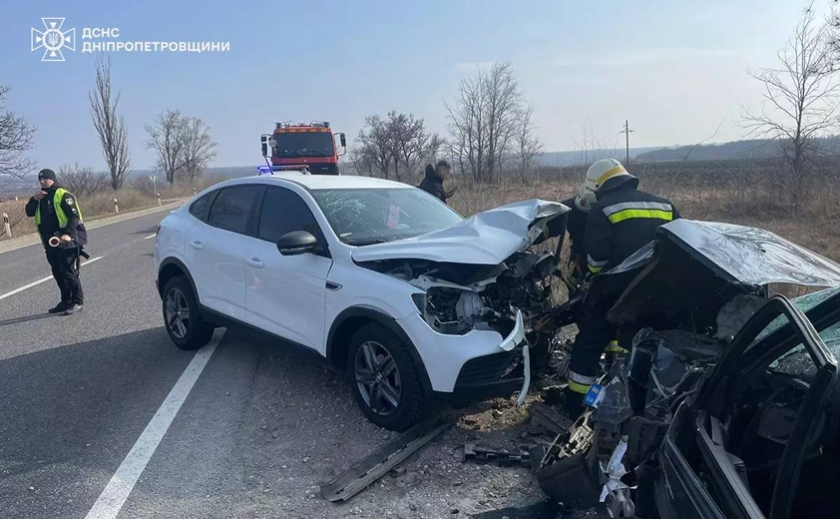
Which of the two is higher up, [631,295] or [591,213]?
[591,213]

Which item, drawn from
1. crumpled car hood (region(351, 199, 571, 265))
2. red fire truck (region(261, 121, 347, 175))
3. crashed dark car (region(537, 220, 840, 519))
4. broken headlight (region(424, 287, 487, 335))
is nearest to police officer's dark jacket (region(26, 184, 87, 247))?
crumpled car hood (region(351, 199, 571, 265))

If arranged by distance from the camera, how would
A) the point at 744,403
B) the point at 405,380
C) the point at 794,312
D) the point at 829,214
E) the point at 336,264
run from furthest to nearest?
the point at 829,214 < the point at 336,264 < the point at 405,380 < the point at 744,403 < the point at 794,312

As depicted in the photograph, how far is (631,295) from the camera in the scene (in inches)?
137

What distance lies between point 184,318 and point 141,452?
2.25 m

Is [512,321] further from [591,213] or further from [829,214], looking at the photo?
[829,214]

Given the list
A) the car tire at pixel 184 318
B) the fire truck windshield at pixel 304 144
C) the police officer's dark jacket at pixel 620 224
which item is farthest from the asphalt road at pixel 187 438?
the fire truck windshield at pixel 304 144

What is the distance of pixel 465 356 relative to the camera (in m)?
3.86

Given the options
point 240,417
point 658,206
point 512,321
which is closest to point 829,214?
point 658,206

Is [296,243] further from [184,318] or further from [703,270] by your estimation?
[703,270]

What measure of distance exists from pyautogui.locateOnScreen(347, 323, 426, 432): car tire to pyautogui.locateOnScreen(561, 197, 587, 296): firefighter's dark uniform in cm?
174

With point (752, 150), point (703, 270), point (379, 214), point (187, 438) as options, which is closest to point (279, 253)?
point (379, 214)

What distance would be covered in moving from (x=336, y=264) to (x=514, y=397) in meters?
1.69

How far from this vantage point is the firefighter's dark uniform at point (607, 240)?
173 inches

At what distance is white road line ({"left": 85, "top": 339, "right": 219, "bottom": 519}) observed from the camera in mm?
3474
